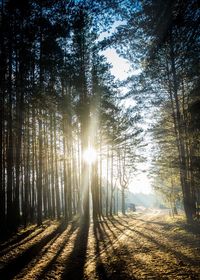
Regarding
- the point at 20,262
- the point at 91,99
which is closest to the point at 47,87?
the point at 91,99

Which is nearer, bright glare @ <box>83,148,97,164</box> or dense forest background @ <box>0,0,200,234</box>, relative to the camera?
dense forest background @ <box>0,0,200,234</box>

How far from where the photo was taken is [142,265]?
6.22m

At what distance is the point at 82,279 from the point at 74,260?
69.8 inches

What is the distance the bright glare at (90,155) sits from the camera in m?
19.2

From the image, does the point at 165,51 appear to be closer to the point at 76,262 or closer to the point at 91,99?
the point at 91,99

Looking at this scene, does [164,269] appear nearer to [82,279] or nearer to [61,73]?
[82,279]

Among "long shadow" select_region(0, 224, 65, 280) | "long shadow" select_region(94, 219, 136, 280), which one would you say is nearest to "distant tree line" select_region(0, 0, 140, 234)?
"long shadow" select_region(0, 224, 65, 280)

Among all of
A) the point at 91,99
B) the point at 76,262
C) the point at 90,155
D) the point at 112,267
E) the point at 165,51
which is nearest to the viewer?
the point at 112,267

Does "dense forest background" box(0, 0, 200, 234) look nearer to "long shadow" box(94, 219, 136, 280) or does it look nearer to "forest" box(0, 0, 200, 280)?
"forest" box(0, 0, 200, 280)

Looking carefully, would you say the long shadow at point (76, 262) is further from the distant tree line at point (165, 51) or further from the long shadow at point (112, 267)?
the distant tree line at point (165, 51)

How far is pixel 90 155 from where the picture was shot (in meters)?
22.0

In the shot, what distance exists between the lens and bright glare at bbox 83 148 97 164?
1920 centimetres

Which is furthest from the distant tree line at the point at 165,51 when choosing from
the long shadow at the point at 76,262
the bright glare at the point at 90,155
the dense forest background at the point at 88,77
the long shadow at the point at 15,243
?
the long shadow at the point at 15,243

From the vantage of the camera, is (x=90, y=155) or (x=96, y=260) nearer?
(x=96, y=260)
